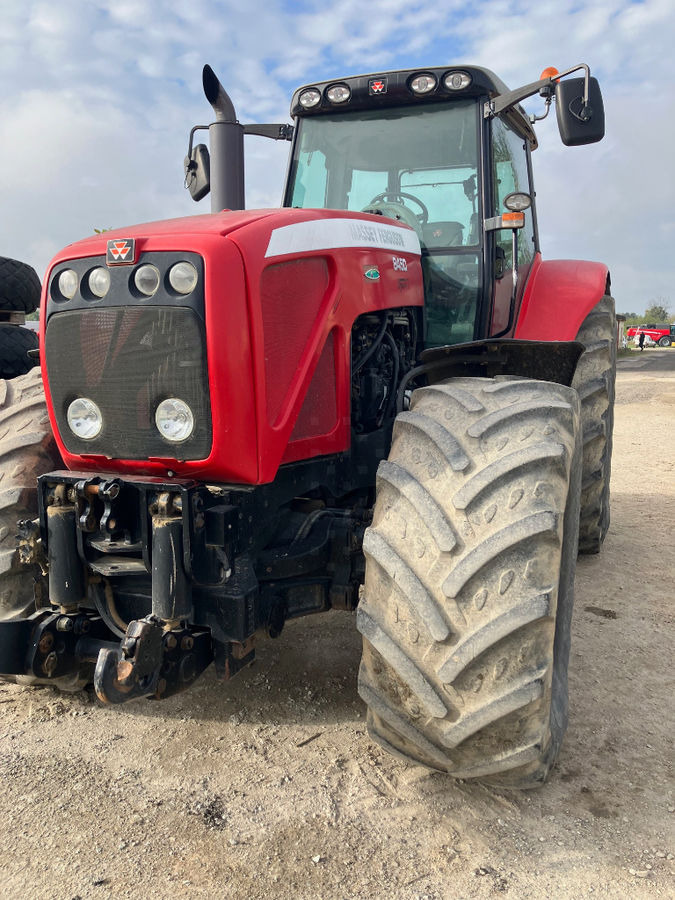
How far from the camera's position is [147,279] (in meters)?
2.28

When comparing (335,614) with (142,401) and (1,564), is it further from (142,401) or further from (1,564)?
(142,401)

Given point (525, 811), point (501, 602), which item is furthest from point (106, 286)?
point (525, 811)

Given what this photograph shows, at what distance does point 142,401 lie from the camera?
2332 mm

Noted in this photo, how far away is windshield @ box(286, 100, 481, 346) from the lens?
357 centimetres

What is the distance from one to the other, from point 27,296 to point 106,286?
3.86m

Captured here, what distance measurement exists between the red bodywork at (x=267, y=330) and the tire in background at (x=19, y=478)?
0.39 m

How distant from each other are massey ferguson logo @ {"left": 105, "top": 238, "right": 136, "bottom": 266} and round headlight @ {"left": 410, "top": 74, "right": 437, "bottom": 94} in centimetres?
187

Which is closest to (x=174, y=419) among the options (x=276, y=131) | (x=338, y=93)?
(x=338, y=93)

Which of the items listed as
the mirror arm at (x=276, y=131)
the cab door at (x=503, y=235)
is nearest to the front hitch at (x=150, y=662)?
the cab door at (x=503, y=235)

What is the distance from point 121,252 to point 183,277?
0.76 ft

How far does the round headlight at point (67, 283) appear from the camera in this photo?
2.41 meters

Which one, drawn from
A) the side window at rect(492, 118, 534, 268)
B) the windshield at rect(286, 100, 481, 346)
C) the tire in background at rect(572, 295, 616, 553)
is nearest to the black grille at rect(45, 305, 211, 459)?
the windshield at rect(286, 100, 481, 346)

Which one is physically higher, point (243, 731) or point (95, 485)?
point (95, 485)

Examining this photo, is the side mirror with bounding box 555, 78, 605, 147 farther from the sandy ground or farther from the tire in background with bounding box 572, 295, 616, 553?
the sandy ground
